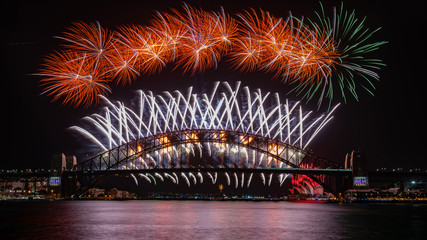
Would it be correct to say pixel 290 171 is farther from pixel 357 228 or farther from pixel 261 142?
pixel 357 228

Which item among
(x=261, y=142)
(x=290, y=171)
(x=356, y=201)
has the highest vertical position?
(x=261, y=142)

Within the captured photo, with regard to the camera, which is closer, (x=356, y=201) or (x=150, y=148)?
(x=356, y=201)

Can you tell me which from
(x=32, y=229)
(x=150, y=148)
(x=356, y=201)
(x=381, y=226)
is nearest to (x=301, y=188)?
(x=356, y=201)

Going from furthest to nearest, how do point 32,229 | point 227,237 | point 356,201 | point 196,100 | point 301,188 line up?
point 301,188, point 356,201, point 196,100, point 32,229, point 227,237

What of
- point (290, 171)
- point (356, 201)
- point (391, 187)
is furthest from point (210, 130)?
point (391, 187)

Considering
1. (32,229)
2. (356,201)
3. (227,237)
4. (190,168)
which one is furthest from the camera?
(190,168)

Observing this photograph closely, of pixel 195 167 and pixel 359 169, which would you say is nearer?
pixel 359 169

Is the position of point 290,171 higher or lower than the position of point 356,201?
higher
